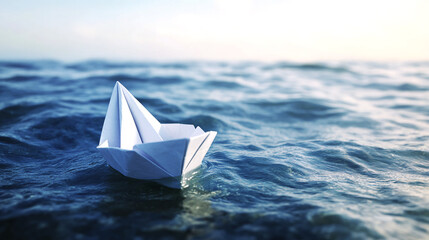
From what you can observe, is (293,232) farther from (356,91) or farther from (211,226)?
(356,91)

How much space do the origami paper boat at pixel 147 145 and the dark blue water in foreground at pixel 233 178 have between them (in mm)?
301

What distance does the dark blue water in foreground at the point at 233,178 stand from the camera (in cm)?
264

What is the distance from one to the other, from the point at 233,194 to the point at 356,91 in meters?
11.6

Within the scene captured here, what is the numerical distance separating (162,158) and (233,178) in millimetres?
1244

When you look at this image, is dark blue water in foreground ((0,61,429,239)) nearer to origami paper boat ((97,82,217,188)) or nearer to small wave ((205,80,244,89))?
origami paper boat ((97,82,217,188))

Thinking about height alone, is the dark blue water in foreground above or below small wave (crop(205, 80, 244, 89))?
below

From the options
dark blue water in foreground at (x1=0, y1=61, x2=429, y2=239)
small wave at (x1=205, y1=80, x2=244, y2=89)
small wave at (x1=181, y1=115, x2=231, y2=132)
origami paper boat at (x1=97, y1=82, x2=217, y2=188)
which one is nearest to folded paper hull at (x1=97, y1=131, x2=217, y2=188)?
origami paper boat at (x1=97, y1=82, x2=217, y2=188)

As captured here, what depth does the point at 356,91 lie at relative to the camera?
13.1m

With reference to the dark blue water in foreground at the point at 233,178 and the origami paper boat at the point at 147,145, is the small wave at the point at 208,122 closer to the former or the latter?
the dark blue water in foreground at the point at 233,178

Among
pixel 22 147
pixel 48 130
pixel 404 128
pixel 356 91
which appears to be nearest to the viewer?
pixel 22 147

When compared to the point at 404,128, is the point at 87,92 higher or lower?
higher

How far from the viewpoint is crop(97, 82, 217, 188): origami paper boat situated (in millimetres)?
2744

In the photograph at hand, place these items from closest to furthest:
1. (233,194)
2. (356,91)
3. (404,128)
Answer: (233,194)
(404,128)
(356,91)

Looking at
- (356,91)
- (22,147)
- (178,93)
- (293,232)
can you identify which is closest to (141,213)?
(293,232)
